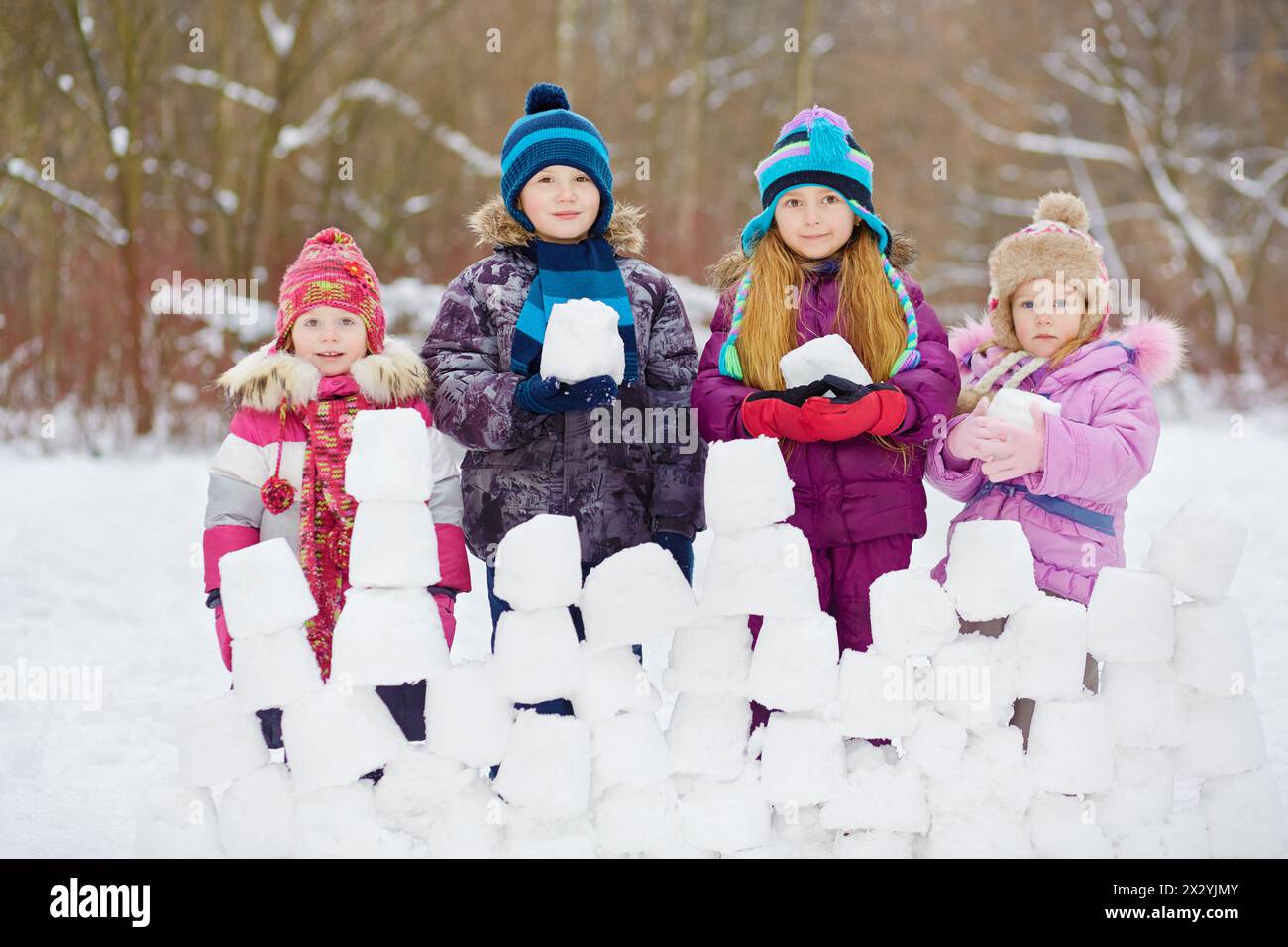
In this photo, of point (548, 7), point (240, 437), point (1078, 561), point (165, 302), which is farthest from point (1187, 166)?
point (240, 437)

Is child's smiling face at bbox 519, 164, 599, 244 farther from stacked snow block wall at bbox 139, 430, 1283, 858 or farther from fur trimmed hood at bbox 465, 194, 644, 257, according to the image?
stacked snow block wall at bbox 139, 430, 1283, 858

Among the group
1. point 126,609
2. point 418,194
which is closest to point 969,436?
point 126,609

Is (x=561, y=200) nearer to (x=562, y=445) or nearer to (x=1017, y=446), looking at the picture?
(x=562, y=445)

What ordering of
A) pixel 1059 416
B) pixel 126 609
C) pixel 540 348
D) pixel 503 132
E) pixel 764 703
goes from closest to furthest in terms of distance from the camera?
pixel 764 703 → pixel 1059 416 → pixel 540 348 → pixel 126 609 → pixel 503 132

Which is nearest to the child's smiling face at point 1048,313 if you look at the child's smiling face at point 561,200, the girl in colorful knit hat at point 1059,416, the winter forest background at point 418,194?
the girl in colorful knit hat at point 1059,416

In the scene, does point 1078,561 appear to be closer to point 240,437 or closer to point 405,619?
point 405,619

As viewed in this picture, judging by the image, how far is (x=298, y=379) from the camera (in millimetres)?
2461

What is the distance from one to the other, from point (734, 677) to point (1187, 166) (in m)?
13.0

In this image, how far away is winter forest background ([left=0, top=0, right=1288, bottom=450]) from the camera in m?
8.43

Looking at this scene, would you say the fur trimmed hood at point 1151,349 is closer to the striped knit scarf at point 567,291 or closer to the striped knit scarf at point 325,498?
the striped knit scarf at point 567,291

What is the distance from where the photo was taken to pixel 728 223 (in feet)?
39.0

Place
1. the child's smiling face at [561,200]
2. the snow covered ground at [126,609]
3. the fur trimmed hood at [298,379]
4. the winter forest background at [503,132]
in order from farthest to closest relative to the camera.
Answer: the winter forest background at [503,132]
the snow covered ground at [126,609]
the child's smiling face at [561,200]
the fur trimmed hood at [298,379]

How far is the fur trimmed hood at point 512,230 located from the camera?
2.66 m

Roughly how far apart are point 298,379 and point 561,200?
75cm
